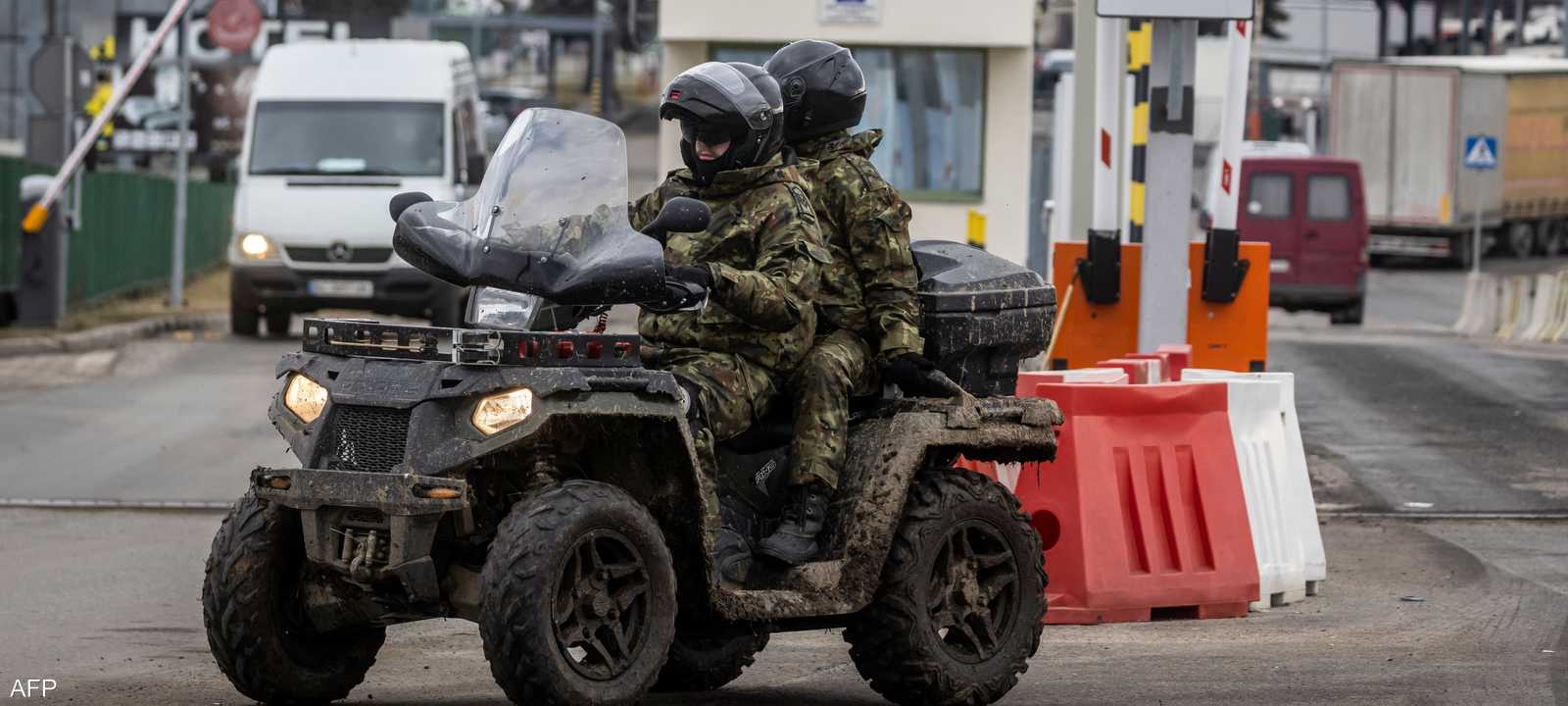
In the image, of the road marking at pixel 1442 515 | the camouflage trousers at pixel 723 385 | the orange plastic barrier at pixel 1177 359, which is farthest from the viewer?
the road marking at pixel 1442 515

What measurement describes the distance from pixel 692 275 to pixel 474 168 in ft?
60.7

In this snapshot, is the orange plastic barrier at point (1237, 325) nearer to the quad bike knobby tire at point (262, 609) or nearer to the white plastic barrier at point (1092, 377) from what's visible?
the white plastic barrier at point (1092, 377)

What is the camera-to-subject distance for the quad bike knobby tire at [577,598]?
6137mm

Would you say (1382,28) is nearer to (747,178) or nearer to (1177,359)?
(1177,359)

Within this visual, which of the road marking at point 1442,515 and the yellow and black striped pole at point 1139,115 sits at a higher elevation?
the yellow and black striped pole at point 1139,115

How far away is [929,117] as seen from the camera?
23.8 metres

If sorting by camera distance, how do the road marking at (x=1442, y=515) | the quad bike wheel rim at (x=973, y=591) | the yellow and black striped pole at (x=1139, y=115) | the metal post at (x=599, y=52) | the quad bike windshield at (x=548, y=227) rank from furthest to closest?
the metal post at (x=599, y=52), the yellow and black striped pole at (x=1139, y=115), the road marking at (x=1442, y=515), the quad bike wheel rim at (x=973, y=591), the quad bike windshield at (x=548, y=227)

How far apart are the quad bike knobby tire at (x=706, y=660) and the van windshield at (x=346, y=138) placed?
665 inches

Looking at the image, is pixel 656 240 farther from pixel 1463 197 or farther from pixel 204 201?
pixel 1463 197

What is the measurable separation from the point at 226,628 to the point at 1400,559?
6.28 m

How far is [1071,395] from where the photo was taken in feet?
31.0

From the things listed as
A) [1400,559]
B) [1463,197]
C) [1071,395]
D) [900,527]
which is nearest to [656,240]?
[900,527]

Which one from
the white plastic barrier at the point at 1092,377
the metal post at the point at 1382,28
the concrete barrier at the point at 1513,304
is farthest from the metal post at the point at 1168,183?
the metal post at the point at 1382,28

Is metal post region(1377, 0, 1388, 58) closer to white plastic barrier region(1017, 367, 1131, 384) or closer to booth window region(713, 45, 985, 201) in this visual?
booth window region(713, 45, 985, 201)
